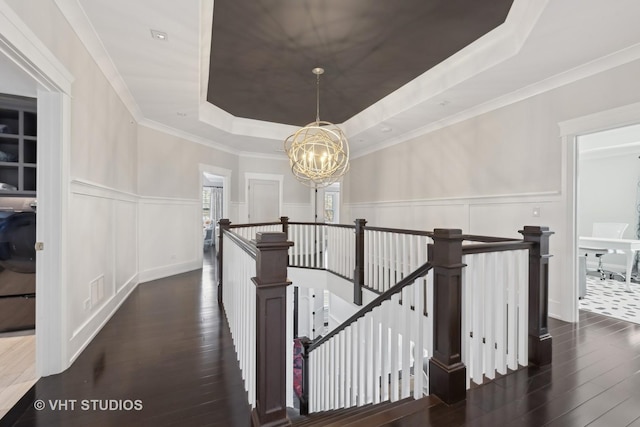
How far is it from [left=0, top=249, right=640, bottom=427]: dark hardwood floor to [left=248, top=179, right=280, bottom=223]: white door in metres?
4.65

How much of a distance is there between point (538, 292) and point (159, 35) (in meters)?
3.85

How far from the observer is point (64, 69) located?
2.20 metres

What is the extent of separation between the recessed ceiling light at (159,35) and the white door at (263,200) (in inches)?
193

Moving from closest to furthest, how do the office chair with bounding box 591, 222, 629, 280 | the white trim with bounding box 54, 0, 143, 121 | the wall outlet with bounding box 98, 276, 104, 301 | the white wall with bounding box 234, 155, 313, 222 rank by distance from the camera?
the white trim with bounding box 54, 0, 143, 121, the wall outlet with bounding box 98, 276, 104, 301, the office chair with bounding box 591, 222, 629, 280, the white wall with bounding box 234, 155, 313, 222

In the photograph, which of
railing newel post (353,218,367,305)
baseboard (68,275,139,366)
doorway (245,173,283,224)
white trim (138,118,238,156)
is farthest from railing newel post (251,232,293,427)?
doorway (245,173,283,224)

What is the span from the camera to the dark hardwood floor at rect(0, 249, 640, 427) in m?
1.57

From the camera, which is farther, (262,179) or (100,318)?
(262,179)

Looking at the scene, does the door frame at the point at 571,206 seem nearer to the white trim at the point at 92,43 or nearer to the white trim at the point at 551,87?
the white trim at the point at 551,87

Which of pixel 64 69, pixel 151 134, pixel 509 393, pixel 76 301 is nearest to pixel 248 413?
pixel 509 393

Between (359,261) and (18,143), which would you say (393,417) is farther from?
(18,143)

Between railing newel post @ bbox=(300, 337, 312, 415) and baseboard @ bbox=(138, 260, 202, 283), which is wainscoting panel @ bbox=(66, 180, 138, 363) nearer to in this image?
baseboard @ bbox=(138, 260, 202, 283)

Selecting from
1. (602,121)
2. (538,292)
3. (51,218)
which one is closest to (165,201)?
(51,218)

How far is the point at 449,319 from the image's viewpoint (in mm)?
1640

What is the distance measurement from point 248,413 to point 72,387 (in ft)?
4.47
